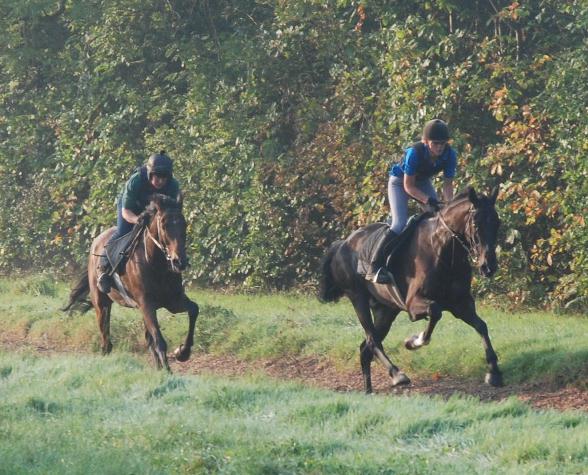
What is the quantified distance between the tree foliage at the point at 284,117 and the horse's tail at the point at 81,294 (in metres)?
4.68

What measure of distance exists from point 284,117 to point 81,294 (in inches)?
247

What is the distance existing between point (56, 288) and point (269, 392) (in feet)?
42.5

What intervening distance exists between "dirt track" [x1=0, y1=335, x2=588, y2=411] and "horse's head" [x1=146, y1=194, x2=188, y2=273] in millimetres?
2037

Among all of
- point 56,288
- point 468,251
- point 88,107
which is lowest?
point 56,288

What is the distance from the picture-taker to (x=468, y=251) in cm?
1159

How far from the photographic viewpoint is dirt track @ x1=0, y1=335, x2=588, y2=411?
11.6 meters

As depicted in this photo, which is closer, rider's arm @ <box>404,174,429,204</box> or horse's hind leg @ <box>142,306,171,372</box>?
rider's arm @ <box>404,174,429,204</box>

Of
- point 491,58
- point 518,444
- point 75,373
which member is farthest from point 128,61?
point 518,444

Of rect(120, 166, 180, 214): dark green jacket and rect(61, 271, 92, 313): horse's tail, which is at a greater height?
rect(120, 166, 180, 214): dark green jacket

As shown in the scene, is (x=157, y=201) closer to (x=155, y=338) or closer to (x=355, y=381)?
(x=155, y=338)

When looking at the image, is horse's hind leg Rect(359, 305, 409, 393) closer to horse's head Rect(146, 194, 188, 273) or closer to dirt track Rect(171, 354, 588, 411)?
dirt track Rect(171, 354, 588, 411)

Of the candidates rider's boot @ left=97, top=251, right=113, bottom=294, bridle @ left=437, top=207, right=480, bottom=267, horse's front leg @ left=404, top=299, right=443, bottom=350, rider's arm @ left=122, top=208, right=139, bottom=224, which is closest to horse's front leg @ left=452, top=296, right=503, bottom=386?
horse's front leg @ left=404, top=299, right=443, bottom=350

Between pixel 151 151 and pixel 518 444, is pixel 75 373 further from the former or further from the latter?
pixel 151 151

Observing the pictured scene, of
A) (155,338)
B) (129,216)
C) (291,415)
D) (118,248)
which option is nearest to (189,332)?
(155,338)
